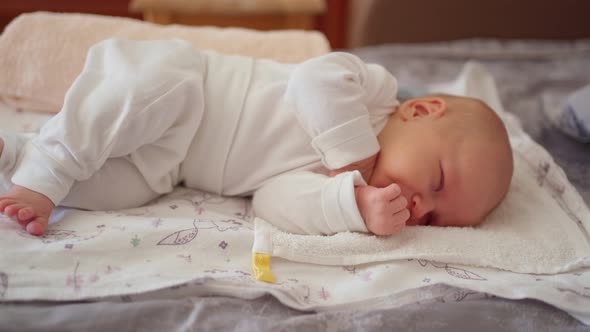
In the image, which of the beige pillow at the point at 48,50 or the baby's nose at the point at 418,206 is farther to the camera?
the beige pillow at the point at 48,50

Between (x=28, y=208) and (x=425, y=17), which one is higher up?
(x=28, y=208)

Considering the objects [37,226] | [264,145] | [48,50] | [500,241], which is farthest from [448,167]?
[48,50]

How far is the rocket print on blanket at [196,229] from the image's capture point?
2.73ft

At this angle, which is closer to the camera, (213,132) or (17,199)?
(17,199)

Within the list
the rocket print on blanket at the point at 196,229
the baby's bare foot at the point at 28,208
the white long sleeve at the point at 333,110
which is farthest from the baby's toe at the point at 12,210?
the white long sleeve at the point at 333,110

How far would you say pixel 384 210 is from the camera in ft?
2.79

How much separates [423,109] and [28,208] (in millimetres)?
779

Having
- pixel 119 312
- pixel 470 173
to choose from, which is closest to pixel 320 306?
pixel 119 312

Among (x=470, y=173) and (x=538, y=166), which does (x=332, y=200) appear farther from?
(x=538, y=166)

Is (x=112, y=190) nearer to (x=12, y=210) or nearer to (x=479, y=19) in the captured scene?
(x=12, y=210)

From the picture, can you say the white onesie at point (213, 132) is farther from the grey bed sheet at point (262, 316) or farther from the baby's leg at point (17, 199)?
the grey bed sheet at point (262, 316)

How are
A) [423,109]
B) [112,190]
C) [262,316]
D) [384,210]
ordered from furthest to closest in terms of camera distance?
[423,109] < [112,190] < [384,210] < [262,316]

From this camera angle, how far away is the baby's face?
0.94m

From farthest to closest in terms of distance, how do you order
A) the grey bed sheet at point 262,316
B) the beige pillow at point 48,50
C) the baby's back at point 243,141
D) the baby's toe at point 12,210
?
the beige pillow at point 48,50, the baby's back at point 243,141, the baby's toe at point 12,210, the grey bed sheet at point 262,316
